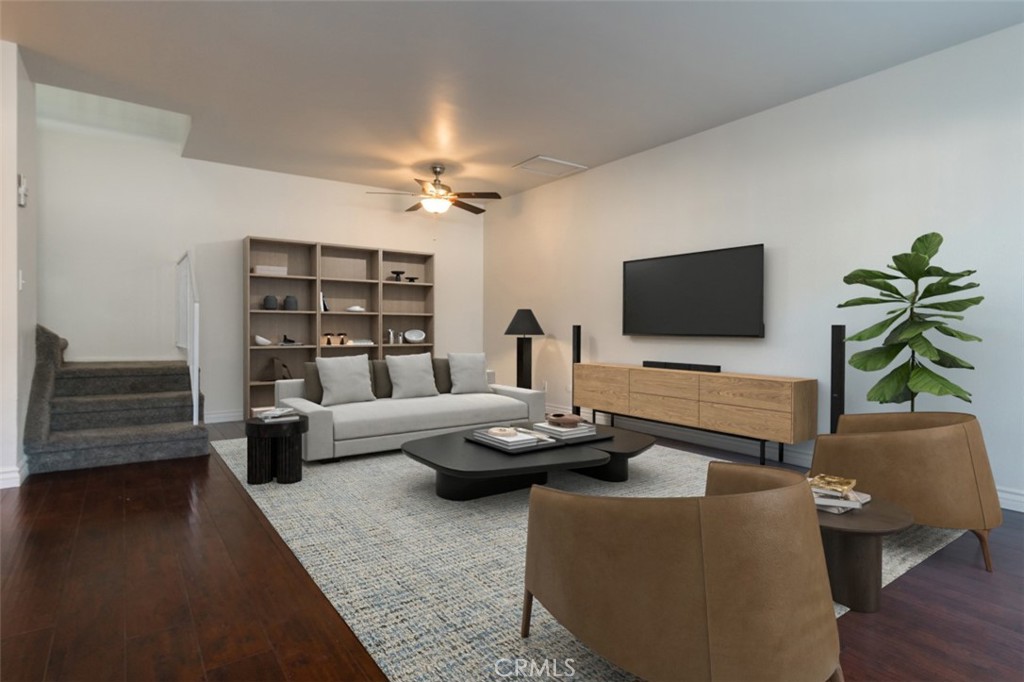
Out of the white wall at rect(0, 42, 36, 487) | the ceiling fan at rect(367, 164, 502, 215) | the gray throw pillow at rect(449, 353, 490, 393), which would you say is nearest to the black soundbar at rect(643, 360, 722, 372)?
the gray throw pillow at rect(449, 353, 490, 393)

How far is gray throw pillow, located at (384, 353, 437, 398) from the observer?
5.18 metres

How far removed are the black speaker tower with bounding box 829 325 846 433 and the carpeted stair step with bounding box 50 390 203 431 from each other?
5.27m

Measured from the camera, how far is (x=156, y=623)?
1.99 meters

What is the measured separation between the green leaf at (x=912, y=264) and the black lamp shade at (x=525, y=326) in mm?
3822

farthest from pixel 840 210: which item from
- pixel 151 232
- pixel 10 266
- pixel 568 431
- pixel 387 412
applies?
pixel 151 232

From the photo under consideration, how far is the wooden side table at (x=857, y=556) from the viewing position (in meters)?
2.11

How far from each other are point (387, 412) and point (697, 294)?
303 cm

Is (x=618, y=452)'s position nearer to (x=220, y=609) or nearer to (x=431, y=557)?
(x=431, y=557)

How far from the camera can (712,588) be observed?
1332 millimetres

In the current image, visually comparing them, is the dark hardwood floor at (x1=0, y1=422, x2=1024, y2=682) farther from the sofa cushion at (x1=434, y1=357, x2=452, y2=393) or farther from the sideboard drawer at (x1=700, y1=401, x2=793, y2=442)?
the sofa cushion at (x1=434, y1=357, x2=452, y2=393)

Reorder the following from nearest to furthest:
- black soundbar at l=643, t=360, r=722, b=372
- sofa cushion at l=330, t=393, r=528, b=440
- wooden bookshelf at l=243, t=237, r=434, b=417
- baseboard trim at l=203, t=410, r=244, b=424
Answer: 1. sofa cushion at l=330, t=393, r=528, b=440
2. black soundbar at l=643, t=360, r=722, b=372
3. baseboard trim at l=203, t=410, r=244, b=424
4. wooden bookshelf at l=243, t=237, r=434, b=417

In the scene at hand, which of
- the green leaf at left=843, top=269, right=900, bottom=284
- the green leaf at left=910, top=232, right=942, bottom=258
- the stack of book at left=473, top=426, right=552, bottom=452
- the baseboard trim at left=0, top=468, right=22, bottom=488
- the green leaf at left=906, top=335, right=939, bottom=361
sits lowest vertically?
the baseboard trim at left=0, top=468, right=22, bottom=488

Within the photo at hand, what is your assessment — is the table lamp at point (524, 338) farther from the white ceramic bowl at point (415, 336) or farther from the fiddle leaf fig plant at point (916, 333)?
the fiddle leaf fig plant at point (916, 333)

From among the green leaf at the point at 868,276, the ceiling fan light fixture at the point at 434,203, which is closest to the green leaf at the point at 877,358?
the green leaf at the point at 868,276
